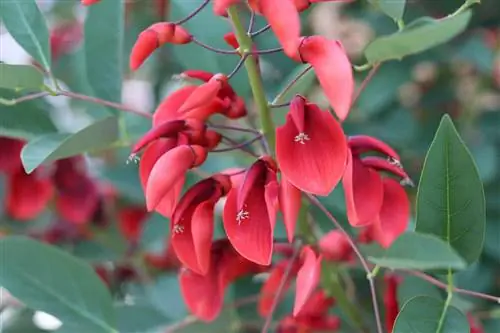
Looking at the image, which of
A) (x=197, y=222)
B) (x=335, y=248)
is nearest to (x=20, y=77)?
(x=197, y=222)

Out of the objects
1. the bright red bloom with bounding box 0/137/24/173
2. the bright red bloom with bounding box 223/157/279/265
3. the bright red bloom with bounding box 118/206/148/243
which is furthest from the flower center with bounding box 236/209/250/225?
the bright red bloom with bounding box 118/206/148/243

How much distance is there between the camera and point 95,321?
2.26 ft

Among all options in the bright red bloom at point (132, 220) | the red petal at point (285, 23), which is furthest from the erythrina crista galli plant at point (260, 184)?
the bright red bloom at point (132, 220)

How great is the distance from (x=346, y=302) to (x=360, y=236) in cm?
6

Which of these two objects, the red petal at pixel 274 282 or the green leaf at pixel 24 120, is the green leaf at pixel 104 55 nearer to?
the green leaf at pixel 24 120

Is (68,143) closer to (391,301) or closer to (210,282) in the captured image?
(210,282)

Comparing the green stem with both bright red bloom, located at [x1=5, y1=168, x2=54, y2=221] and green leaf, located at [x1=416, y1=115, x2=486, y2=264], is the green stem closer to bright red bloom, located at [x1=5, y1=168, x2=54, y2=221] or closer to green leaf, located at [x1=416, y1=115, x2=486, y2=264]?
green leaf, located at [x1=416, y1=115, x2=486, y2=264]

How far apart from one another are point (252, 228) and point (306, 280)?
0.16ft

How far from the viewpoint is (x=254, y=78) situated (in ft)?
1.86

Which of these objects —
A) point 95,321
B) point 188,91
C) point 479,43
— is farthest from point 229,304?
point 479,43

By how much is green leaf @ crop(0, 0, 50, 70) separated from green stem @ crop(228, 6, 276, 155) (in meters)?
0.18

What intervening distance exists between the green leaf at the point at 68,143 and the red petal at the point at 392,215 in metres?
0.23

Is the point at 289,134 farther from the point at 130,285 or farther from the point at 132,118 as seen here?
the point at 130,285

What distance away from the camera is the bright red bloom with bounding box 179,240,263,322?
626 mm
